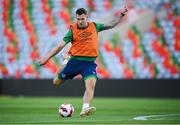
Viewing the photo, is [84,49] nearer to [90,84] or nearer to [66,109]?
[90,84]

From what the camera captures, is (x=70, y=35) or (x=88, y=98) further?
(x=70, y=35)

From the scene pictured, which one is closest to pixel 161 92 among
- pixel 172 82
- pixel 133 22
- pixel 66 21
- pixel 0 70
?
pixel 172 82

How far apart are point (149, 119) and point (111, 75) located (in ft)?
39.4

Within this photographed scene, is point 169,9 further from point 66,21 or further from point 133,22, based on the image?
point 66,21

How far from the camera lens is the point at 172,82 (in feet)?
76.8

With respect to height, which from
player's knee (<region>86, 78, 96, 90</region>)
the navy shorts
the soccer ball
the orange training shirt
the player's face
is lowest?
the soccer ball

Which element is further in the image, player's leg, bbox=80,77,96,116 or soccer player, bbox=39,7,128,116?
soccer player, bbox=39,7,128,116

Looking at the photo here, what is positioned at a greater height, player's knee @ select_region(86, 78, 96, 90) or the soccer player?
the soccer player

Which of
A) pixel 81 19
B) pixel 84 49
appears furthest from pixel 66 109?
pixel 81 19

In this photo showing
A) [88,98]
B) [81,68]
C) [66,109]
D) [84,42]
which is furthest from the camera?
[81,68]

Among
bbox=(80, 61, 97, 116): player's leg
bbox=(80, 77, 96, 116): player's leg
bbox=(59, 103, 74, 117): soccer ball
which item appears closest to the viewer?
bbox=(80, 77, 96, 116): player's leg

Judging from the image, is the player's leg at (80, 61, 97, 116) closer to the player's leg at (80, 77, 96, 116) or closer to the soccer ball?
the player's leg at (80, 77, 96, 116)

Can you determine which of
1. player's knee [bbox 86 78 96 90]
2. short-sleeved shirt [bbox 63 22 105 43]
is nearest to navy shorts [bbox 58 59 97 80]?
player's knee [bbox 86 78 96 90]

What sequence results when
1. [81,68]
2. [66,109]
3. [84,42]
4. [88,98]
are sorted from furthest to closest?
[81,68], [84,42], [66,109], [88,98]
